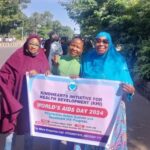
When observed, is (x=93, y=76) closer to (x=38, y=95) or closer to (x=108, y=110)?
(x=108, y=110)

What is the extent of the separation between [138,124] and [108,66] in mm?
3477

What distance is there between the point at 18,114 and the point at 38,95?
0.32 meters

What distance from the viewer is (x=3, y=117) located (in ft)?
16.0

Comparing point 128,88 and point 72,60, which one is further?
point 72,60

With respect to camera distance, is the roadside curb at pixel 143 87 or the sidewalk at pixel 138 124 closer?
the sidewalk at pixel 138 124

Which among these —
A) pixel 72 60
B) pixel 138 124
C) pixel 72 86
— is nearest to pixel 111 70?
pixel 72 86

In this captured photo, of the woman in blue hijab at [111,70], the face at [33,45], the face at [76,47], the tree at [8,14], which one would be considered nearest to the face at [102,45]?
the woman in blue hijab at [111,70]

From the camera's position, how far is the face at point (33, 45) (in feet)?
15.7

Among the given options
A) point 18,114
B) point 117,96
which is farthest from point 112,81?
point 18,114

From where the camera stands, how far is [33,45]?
188 inches

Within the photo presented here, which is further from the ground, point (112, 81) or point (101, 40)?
point (101, 40)

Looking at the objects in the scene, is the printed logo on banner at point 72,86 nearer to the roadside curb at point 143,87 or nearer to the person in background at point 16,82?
the person in background at point 16,82

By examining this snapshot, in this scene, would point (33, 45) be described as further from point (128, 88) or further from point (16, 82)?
point (128, 88)

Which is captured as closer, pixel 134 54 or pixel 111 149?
pixel 111 149
